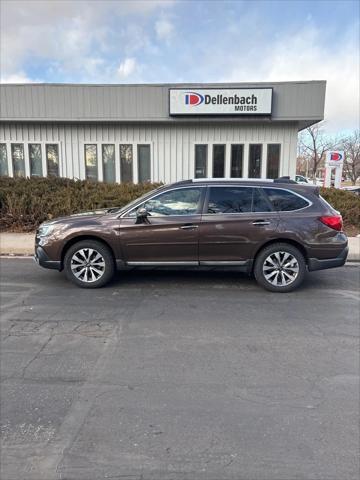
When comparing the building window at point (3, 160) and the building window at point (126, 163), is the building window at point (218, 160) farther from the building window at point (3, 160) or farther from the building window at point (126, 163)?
the building window at point (3, 160)

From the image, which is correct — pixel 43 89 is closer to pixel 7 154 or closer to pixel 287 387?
pixel 7 154

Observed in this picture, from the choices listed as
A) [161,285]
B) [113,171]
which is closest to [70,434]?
[161,285]

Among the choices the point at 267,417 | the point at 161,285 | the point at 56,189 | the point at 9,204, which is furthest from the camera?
the point at 56,189

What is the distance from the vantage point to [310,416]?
281 centimetres

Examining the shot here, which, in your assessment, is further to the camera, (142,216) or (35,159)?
(35,159)

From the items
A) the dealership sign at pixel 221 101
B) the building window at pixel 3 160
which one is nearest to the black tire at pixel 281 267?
the dealership sign at pixel 221 101

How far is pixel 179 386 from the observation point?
10.5 ft

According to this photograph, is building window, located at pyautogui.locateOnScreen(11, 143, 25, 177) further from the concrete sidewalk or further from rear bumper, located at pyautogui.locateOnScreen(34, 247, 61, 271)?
rear bumper, located at pyautogui.locateOnScreen(34, 247, 61, 271)

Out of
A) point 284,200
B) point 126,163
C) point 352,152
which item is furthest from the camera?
point 352,152

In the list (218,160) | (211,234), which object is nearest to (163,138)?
(218,160)

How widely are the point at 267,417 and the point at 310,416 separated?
33cm

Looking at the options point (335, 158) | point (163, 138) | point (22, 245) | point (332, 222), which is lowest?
point (22, 245)

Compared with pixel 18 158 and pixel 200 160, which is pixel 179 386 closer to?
pixel 200 160

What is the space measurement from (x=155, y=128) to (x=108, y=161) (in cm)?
249
